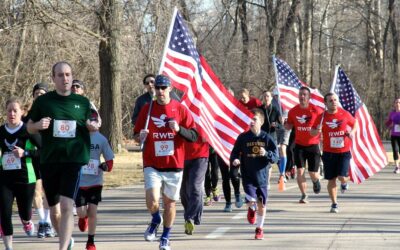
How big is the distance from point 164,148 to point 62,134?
4.81 feet

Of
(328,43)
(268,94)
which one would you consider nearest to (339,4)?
(328,43)

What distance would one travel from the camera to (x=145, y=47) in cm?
3706

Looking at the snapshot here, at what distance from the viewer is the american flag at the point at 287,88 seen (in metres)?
17.5

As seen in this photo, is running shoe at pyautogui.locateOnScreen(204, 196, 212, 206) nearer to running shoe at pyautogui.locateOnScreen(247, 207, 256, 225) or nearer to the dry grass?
running shoe at pyautogui.locateOnScreen(247, 207, 256, 225)

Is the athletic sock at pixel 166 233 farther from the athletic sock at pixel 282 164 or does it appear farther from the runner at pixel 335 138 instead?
the athletic sock at pixel 282 164

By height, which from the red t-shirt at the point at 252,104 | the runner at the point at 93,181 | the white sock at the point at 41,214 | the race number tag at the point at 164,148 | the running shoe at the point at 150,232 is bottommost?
the running shoe at the point at 150,232

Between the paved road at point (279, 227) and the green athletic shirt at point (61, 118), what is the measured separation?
177 cm

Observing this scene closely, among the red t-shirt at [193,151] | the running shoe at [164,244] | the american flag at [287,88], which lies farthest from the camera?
the american flag at [287,88]

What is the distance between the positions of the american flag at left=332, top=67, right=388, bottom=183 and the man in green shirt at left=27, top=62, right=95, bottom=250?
27.1 ft

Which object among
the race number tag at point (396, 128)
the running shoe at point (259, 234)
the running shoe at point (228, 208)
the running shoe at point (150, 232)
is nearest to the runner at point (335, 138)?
the running shoe at point (228, 208)

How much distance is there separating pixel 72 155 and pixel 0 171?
165 cm

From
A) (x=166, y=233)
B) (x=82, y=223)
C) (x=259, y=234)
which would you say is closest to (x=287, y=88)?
(x=259, y=234)

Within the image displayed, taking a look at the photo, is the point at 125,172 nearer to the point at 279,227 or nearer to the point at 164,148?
the point at 279,227

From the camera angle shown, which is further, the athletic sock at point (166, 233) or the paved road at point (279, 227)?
the paved road at point (279, 227)
